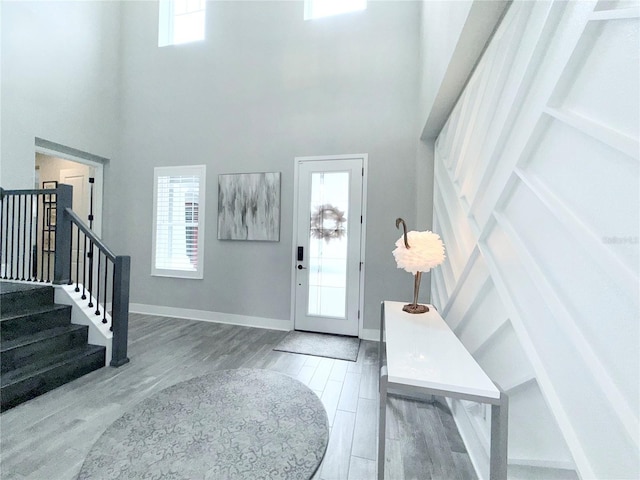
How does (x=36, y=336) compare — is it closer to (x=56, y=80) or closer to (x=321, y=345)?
(x=321, y=345)

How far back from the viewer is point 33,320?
2.38 meters

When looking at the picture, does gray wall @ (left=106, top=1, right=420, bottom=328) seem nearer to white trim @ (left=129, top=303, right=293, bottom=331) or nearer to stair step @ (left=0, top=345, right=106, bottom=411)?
white trim @ (left=129, top=303, right=293, bottom=331)

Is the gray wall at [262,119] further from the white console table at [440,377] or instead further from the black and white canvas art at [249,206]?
the white console table at [440,377]

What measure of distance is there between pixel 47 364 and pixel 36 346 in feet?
0.59

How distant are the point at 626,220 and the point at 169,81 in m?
5.35

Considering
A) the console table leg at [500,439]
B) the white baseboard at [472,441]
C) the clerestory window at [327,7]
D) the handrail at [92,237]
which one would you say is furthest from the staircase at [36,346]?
the clerestory window at [327,7]

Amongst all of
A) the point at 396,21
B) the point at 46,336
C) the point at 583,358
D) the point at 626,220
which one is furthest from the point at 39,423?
the point at 396,21

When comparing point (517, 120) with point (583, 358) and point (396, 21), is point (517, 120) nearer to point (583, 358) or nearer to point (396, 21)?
point (583, 358)

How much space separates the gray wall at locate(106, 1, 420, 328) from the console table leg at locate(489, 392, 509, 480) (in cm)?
248

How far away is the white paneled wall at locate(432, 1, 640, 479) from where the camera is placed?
0.64 meters

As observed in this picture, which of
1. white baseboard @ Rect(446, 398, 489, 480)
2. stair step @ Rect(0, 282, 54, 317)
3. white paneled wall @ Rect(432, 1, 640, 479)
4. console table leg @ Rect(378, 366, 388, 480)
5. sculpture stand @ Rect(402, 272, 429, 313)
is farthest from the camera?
stair step @ Rect(0, 282, 54, 317)

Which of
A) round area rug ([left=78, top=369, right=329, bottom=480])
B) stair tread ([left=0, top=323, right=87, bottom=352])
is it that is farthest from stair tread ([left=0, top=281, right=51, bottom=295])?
round area rug ([left=78, top=369, right=329, bottom=480])

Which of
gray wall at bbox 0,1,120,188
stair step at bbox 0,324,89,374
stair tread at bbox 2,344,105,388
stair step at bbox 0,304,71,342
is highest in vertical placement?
gray wall at bbox 0,1,120,188

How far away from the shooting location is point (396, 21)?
336cm
